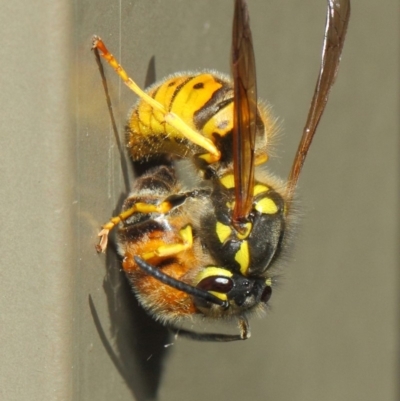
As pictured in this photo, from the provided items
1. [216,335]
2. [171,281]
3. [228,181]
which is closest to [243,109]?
[228,181]

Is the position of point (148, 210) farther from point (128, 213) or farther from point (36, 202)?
point (36, 202)

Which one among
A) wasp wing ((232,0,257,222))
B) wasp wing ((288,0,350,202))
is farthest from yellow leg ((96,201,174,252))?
wasp wing ((288,0,350,202))

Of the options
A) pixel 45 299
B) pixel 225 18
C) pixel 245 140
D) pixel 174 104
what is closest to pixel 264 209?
pixel 245 140

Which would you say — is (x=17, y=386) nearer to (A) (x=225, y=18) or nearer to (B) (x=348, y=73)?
(A) (x=225, y=18)

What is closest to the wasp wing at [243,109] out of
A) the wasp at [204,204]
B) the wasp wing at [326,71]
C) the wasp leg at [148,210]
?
the wasp at [204,204]

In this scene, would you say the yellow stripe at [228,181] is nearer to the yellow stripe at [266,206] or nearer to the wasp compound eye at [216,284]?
the yellow stripe at [266,206]

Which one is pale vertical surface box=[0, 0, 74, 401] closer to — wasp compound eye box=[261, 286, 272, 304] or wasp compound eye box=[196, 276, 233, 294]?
wasp compound eye box=[196, 276, 233, 294]

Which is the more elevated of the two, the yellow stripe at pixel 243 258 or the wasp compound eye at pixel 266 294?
the yellow stripe at pixel 243 258
